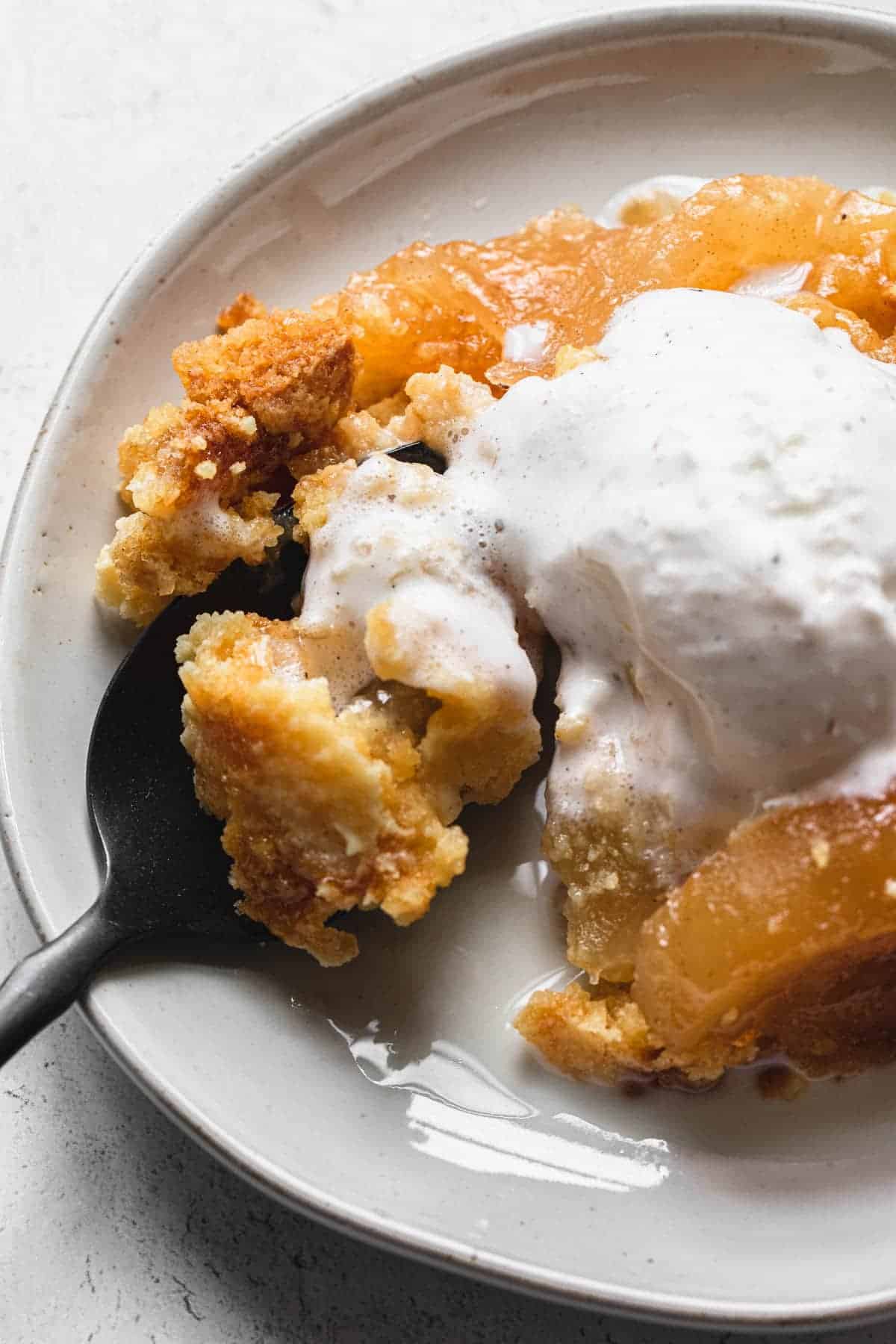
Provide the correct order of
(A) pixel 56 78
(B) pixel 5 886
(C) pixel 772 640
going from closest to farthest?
(C) pixel 772 640 < (B) pixel 5 886 < (A) pixel 56 78

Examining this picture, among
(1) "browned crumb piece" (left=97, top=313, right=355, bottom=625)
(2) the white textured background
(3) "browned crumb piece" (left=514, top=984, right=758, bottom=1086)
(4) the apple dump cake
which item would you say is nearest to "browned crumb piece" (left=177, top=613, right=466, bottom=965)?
(4) the apple dump cake

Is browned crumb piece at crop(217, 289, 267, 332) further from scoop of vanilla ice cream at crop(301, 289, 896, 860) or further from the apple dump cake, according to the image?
scoop of vanilla ice cream at crop(301, 289, 896, 860)

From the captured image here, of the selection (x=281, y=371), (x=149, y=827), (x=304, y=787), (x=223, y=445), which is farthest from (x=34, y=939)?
(x=281, y=371)

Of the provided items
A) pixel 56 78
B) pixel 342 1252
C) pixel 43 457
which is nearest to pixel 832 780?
pixel 342 1252

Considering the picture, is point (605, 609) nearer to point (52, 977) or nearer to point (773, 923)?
point (773, 923)

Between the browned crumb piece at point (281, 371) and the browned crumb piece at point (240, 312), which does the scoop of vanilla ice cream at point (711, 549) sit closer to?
the browned crumb piece at point (281, 371)

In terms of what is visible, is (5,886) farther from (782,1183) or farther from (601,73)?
(601,73)

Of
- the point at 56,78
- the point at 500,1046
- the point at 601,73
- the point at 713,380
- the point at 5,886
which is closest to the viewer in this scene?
the point at 713,380
